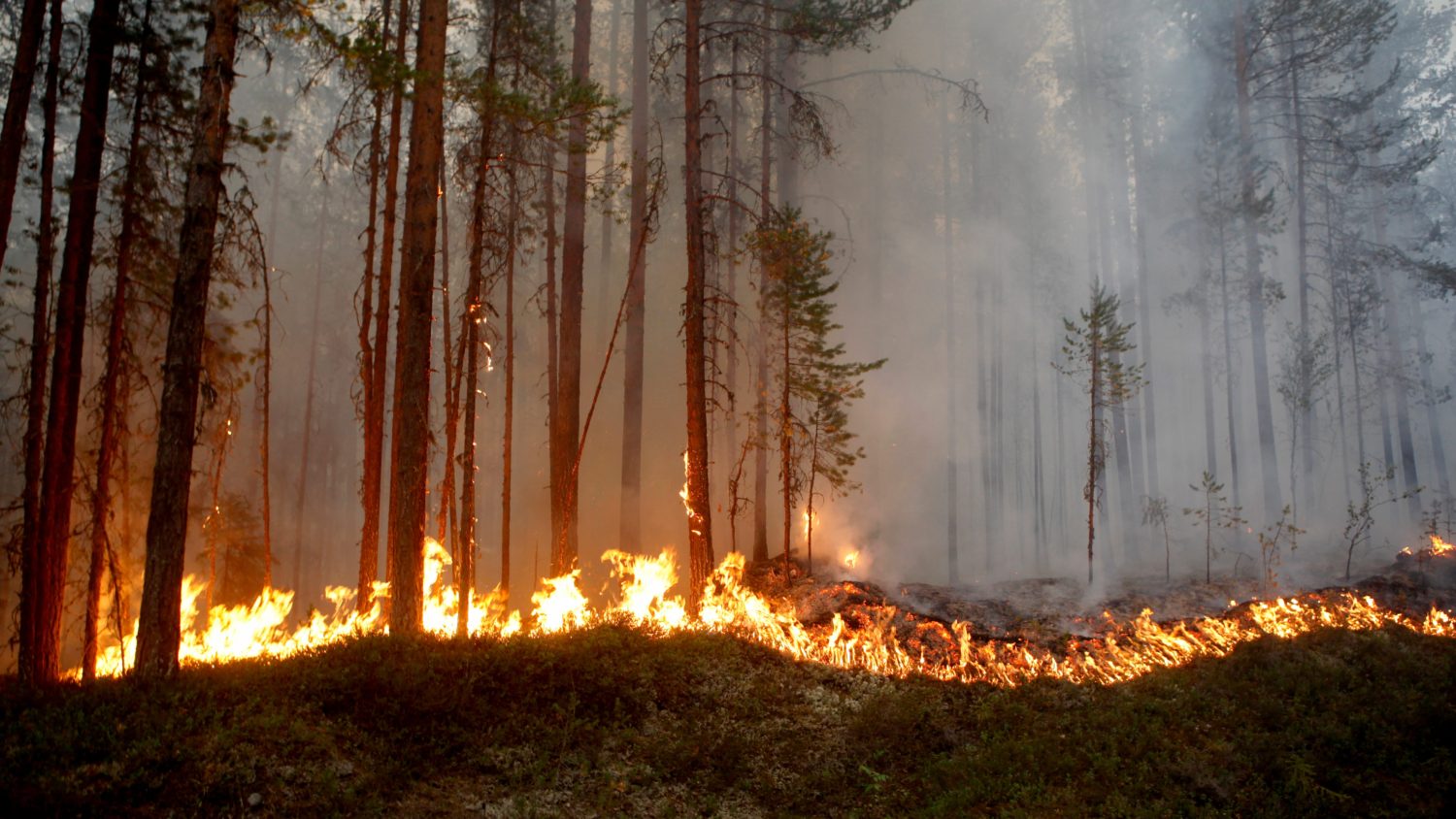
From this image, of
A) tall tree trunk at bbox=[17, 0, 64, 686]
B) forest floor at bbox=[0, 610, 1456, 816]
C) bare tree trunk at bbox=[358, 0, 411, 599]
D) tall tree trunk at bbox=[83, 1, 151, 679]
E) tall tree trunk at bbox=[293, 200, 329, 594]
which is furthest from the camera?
tall tree trunk at bbox=[293, 200, 329, 594]

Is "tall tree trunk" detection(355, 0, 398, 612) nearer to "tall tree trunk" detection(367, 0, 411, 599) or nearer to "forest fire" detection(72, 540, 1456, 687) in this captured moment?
"tall tree trunk" detection(367, 0, 411, 599)

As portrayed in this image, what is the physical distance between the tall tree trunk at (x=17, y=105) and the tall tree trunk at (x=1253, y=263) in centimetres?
3108

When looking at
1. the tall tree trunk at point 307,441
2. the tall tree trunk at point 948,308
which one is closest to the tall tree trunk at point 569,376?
the tall tree trunk at point 307,441

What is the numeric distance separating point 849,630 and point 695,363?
6006 millimetres

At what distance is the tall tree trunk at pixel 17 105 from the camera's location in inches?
313

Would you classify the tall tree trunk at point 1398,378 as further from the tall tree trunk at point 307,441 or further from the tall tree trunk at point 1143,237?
the tall tree trunk at point 307,441

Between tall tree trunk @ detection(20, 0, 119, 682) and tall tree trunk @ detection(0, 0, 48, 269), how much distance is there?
572 mm

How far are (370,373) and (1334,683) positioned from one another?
14569 millimetres

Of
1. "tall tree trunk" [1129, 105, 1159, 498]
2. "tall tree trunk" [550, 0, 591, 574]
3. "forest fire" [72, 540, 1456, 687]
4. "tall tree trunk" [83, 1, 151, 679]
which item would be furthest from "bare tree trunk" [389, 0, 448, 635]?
"tall tree trunk" [1129, 105, 1159, 498]

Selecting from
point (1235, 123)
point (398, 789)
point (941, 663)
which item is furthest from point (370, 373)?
point (1235, 123)

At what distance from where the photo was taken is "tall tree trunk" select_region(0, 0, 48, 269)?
796cm

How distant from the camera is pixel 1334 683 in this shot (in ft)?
26.0

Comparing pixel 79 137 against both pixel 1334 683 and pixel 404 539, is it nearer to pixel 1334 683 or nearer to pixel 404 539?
pixel 404 539

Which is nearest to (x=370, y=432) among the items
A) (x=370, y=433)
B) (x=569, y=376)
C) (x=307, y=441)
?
(x=370, y=433)
